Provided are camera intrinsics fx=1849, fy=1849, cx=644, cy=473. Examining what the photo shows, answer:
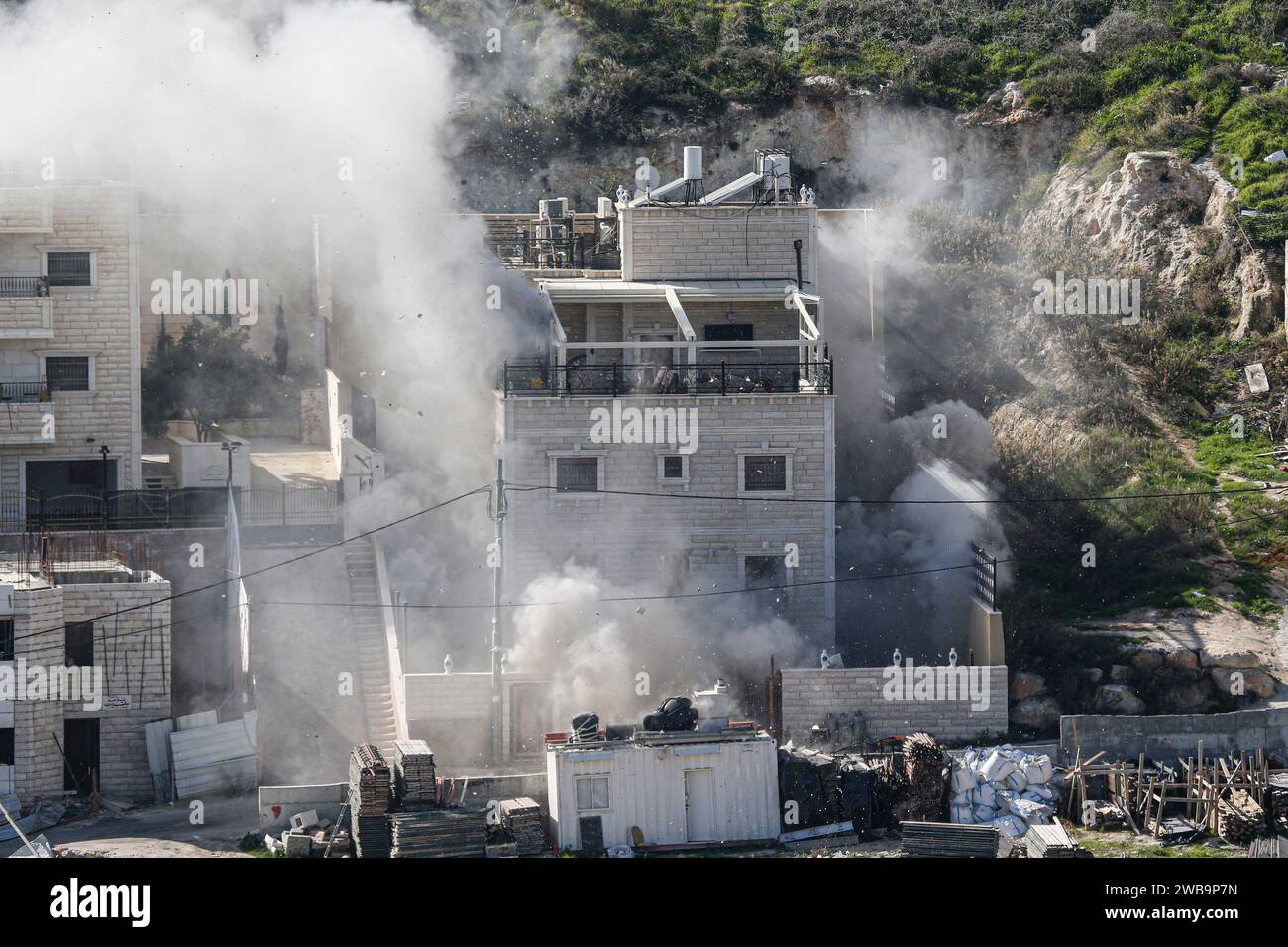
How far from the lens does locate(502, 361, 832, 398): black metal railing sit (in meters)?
35.7

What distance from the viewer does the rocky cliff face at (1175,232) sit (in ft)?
145

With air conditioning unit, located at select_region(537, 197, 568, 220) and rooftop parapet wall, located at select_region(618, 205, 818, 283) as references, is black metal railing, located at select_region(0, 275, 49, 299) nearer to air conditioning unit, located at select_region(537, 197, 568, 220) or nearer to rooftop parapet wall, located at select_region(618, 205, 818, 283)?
air conditioning unit, located at select_region(537, 197, 568, 220)

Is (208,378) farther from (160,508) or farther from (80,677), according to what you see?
(80,677)

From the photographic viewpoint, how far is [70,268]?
3906 cm

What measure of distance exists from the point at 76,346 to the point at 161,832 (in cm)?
1343

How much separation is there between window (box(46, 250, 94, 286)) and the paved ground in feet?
42.0

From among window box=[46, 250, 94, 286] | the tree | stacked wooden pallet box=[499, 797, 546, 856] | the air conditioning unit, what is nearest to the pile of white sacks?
stacked wooden pallet box=[499, 797, 546, 856]

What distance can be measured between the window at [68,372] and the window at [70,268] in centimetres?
159

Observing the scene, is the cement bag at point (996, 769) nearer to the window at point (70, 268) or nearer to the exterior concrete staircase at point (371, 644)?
the exterior concrete staircase at point (371, 644)

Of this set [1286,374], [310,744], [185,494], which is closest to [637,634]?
[310,744]

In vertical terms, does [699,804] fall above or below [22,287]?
below

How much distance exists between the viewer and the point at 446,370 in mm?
38562

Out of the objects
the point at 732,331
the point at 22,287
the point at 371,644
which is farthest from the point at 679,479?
the point at 22,287
